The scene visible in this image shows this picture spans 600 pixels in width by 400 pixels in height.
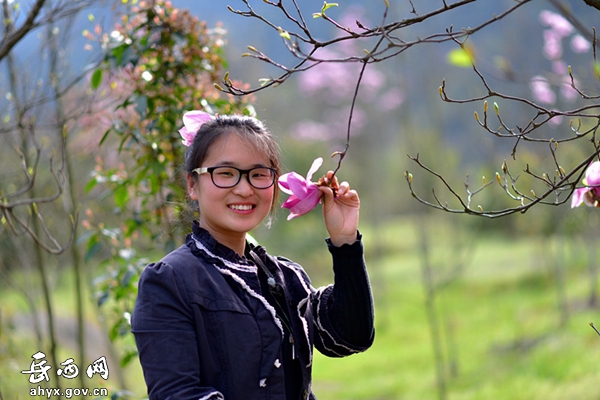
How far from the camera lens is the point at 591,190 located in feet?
5.30

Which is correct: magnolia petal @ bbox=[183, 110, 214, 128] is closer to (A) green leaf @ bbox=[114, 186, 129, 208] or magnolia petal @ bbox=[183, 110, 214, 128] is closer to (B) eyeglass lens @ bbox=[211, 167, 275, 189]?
(B) eyeglass lens @ bbox=[211, 167, 275, 189]

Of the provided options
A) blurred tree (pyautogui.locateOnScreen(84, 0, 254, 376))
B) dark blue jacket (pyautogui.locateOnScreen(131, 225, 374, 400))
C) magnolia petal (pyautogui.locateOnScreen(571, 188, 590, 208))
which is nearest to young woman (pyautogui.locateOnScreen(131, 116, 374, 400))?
dark blue jacket (pyautogui.locateOnScreen(131, 225, 374, 400))

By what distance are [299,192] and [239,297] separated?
26 cm

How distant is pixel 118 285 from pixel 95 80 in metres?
0.77

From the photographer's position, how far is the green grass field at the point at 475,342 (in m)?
5.26

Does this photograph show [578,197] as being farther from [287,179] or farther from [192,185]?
[192,185]

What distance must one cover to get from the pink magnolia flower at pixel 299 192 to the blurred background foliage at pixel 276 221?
10.9 inches

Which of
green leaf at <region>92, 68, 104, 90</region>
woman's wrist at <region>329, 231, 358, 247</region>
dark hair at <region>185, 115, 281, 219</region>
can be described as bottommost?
woman's wrist at <region>329, 231, 358, 247</region>

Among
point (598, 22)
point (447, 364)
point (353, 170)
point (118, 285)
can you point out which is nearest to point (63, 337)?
point (447, 364)

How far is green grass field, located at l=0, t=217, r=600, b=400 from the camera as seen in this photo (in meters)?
5.26

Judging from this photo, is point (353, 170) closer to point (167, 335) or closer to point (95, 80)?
point (95, 80)

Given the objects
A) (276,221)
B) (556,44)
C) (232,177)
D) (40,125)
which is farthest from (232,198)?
(556,44)

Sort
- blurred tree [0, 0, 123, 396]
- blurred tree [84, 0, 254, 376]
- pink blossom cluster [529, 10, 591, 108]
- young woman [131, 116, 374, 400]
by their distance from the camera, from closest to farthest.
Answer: young woman [131, 116, 374, 400] < blurred tree [0, 0, 123, 396] < blurred tree [84, 0, 254, 376] < pink blossom cluster [529, 10, 591, 108]

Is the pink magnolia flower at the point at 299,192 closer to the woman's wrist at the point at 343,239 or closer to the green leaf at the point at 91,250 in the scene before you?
the woman's wrist at the point at 343,239
